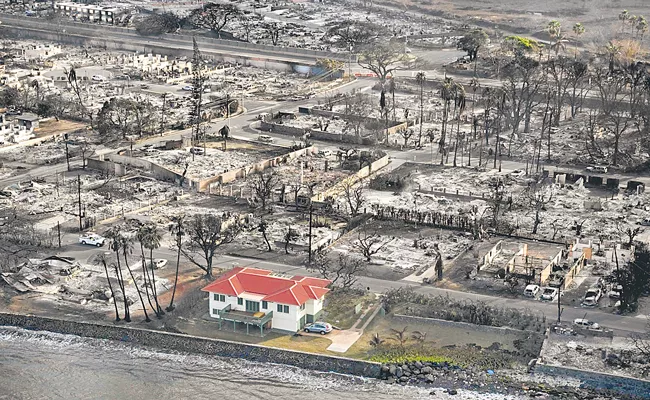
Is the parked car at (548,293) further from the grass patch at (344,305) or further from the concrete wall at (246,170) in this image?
the concrete wall at (246,170)

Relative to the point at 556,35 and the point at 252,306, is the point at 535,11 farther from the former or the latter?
the point at 252,306

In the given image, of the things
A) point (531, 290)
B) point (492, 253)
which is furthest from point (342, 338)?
point (492, 253)

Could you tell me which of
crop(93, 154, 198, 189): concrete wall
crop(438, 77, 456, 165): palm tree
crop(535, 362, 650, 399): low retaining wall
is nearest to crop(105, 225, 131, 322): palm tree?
crop(93, 154, 198, 189): concrete wall

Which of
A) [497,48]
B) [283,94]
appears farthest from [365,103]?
[497,48]

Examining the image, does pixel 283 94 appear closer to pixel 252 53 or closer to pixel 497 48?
pixel 252 53

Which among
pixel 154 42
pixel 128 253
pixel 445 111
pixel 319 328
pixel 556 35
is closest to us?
pixel 319 328

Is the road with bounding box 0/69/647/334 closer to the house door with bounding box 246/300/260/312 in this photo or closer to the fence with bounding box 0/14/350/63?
the house door with bounding box 246/300/260/312
